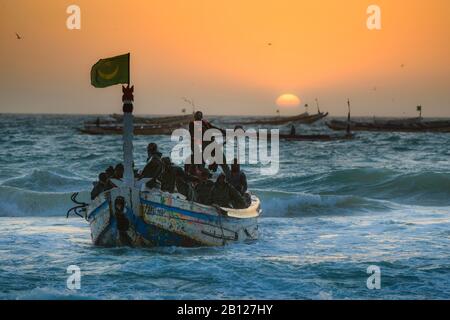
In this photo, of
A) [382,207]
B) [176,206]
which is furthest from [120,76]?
[382,207]

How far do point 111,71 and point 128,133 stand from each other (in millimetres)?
1133

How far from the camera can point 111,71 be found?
1395 centimetres

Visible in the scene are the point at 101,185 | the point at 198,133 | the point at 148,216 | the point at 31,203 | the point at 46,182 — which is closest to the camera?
the point at 148,216

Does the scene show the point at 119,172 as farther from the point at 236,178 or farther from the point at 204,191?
the point at 236,178

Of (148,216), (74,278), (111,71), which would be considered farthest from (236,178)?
(74,278)

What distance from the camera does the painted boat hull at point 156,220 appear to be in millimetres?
14484

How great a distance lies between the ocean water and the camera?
12.5m

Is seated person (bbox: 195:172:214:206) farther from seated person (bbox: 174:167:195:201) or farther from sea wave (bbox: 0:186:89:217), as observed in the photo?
sea wave (bbox: 0:186:89:217)

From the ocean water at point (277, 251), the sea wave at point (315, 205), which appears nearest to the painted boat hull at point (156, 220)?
the ocean water at point (277, 251)

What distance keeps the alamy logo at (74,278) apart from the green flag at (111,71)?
324 centimetres

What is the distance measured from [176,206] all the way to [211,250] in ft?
4.29

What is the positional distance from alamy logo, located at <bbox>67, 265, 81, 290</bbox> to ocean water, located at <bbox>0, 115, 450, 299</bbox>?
0.12 m
